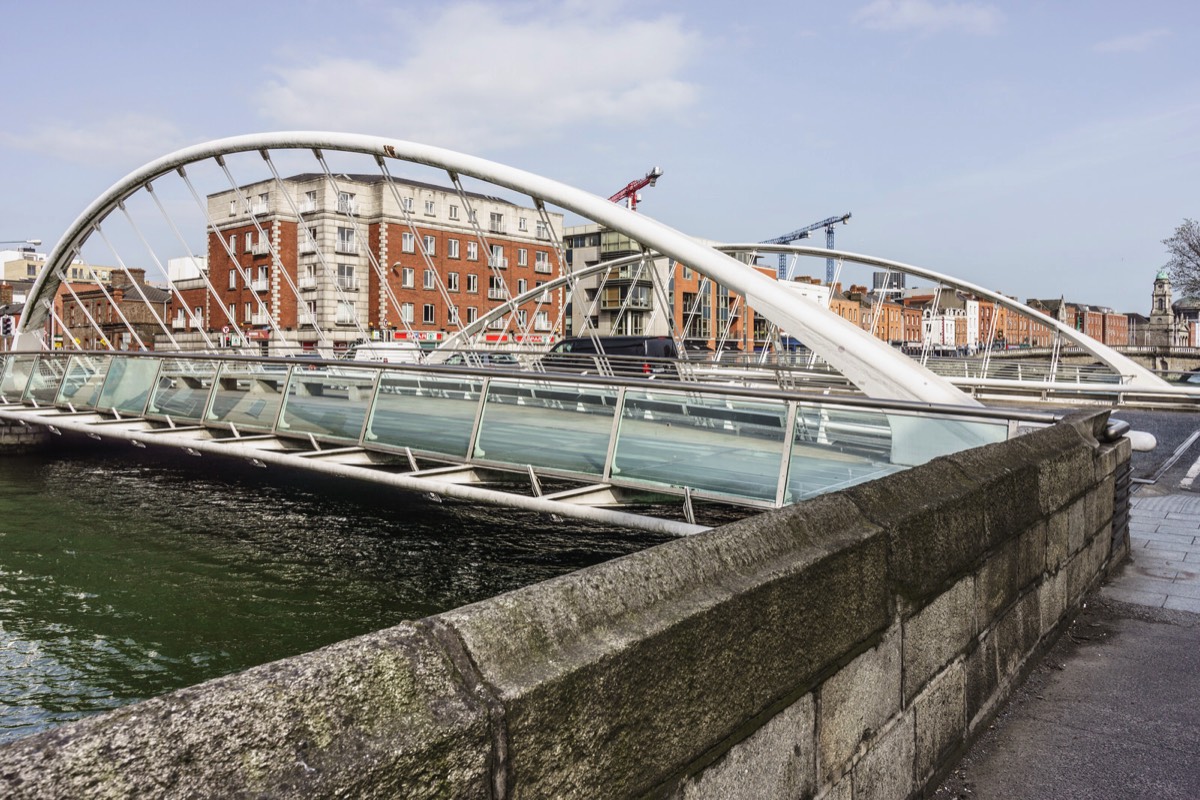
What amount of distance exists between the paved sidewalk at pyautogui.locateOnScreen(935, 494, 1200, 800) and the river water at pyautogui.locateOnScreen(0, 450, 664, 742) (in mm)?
6189

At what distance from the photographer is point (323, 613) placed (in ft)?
31.2

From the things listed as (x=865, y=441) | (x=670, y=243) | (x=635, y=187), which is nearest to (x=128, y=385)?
(x=670, y=243)

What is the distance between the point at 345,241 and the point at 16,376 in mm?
43257

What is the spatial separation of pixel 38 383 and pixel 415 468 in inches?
511

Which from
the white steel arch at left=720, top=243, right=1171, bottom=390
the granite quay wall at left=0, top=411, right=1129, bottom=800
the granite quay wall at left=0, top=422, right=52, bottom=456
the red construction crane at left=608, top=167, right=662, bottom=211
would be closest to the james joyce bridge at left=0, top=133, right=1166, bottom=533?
the granite quay wall at left=0, top=411, right=1129, bottom=800

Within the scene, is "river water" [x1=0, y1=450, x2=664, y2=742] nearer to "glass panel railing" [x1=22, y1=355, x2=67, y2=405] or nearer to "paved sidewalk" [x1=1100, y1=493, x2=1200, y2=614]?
"glass panel railing" [x1=22, y1=355, x2=67, y2=405]

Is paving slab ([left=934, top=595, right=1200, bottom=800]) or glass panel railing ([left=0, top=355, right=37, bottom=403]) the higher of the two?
glass panel railing ([left=0, top=355, right=37, bottom=403])

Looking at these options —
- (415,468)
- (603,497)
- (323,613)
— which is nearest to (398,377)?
(415,468)

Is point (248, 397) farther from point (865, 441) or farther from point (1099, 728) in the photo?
point (1099, 728)

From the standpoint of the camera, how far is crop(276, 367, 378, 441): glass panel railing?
9.84m

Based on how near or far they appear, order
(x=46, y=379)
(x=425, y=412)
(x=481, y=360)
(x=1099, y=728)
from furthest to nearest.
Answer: (x=481, y=360) → (x=46, y=379) → (x=425, y=412) → (x=1099, y=728)

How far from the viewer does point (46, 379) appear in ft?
58.2

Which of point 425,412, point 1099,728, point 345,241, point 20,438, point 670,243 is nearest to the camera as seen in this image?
point 1099,728

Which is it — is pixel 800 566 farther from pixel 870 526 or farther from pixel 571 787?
pixel 571 787
